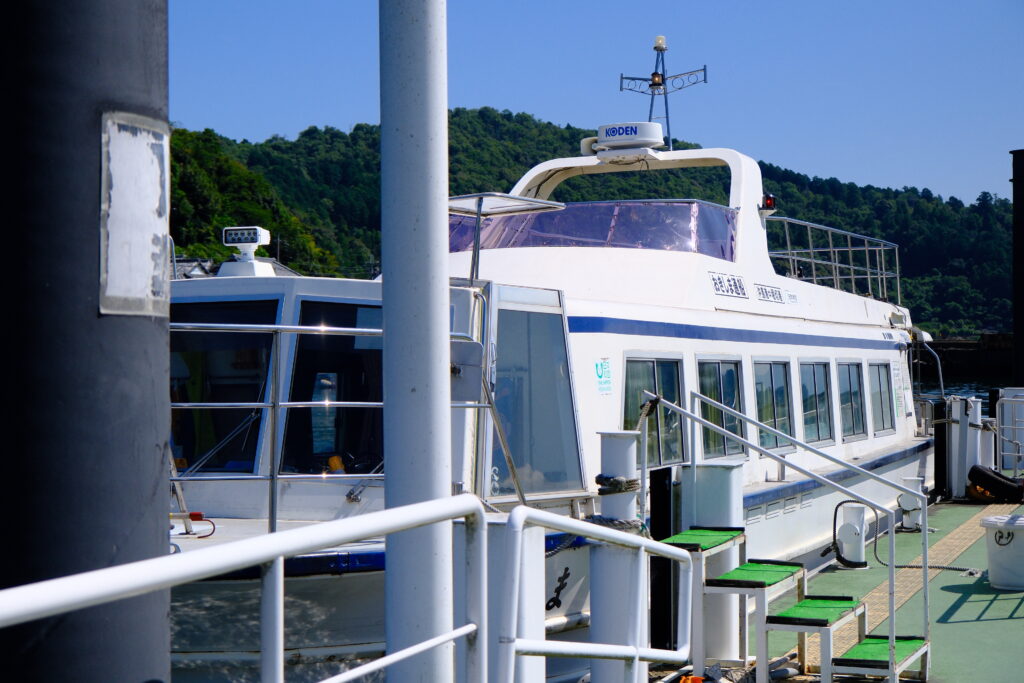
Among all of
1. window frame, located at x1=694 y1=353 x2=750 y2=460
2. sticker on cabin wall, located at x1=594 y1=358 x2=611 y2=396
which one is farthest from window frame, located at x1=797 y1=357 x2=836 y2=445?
sticker on cabin wall, located at x1=594 y1=358 x2=611 y2=396

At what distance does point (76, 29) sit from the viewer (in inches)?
69.9

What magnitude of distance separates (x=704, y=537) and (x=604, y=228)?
3545mm

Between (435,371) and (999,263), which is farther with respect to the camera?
(999,263)

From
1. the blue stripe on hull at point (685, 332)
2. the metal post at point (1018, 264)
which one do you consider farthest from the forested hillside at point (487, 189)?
the blue stripe on hull at point (685, 332)

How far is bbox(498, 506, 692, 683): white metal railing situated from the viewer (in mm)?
3018

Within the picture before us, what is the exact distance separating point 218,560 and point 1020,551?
28.9 feet

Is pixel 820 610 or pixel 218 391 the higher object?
pixel 218 391

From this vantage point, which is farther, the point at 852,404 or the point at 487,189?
the point at 487,189

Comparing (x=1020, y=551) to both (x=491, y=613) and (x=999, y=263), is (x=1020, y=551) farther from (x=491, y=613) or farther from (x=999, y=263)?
(x=999, y=263)

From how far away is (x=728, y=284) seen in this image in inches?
396

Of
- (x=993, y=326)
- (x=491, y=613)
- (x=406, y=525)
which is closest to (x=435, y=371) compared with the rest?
(x=491, y=613)

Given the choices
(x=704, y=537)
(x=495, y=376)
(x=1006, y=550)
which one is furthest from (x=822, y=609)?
(x=1006, y=550)

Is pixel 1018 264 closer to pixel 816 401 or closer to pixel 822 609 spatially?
pixel 816 401

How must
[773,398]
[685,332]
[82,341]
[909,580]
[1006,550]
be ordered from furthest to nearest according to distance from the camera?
[773,398]
[909,580]
[1006,550]
[685,332]
[82,341]
